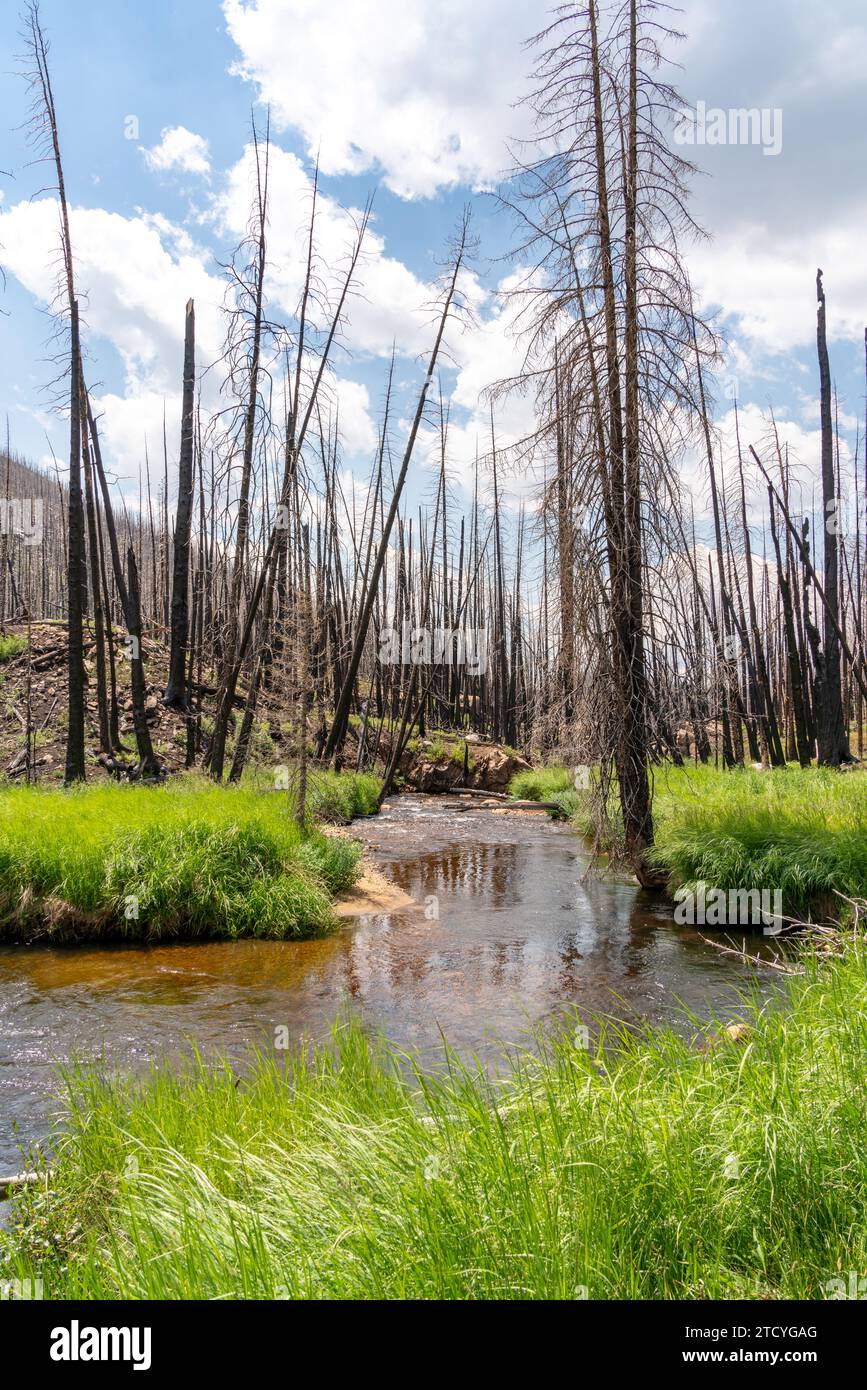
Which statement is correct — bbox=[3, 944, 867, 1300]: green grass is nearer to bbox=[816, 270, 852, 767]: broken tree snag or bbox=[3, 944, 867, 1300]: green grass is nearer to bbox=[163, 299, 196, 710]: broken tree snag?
bbox=[163, 299, 196, 710]: broken tree snag

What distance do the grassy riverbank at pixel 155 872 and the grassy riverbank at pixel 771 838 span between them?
4236mm

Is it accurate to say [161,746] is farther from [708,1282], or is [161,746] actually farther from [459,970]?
[708,1282]

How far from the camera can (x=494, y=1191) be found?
2266 millimetres

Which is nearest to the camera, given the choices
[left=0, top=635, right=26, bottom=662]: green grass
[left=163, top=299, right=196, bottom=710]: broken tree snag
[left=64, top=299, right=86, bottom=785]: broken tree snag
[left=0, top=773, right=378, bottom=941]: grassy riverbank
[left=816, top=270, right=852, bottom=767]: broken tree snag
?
[left=0, top=773, right=378, bottom=941]: grassy riverbank

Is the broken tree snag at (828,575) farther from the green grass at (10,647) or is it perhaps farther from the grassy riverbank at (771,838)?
the green grass at (10,647)

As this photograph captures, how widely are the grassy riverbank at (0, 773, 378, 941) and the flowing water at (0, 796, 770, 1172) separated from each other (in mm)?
321

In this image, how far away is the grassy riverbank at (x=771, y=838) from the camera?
844 centimetres

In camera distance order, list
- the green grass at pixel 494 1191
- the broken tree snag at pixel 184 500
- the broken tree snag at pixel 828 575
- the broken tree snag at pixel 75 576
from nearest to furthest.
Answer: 1. the green grass at pixel 494 1191
2. the broken tree snag at pixel 75 576
3. the broken tree snag at pixel 184 500
4. the broken tree snag at pixel 828 575

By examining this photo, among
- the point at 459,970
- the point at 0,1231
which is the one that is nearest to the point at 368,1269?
the point at 0,1231

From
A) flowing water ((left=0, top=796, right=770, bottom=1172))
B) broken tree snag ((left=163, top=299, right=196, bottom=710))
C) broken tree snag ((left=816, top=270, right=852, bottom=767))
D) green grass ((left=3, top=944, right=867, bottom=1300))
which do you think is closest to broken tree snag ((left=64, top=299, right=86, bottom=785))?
broken tree snag ((left=163, top=299, right=196, bottom=710))

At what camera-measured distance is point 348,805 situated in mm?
17359

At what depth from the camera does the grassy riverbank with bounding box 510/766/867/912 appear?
8.44 m

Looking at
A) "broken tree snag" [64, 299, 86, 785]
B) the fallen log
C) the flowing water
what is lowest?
the flowing water

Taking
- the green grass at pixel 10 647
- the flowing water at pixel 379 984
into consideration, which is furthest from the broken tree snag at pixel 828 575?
the green grass at pixel 10 647
